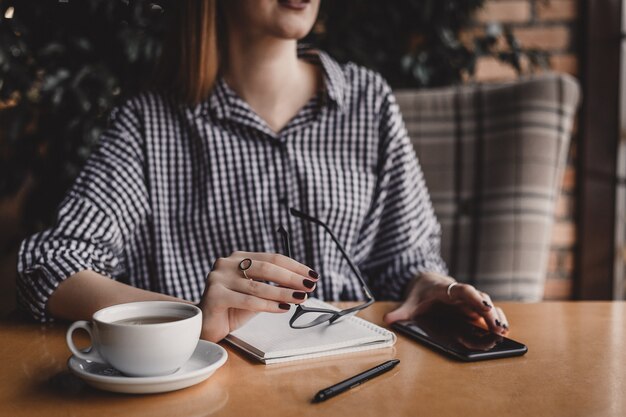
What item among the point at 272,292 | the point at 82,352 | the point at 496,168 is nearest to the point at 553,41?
the point at 496,168

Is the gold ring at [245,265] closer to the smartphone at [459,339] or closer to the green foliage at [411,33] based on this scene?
the smartphone at [459,339]

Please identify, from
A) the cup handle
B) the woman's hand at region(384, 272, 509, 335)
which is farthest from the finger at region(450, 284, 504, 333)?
the cup handle

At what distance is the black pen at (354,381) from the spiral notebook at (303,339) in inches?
2.5

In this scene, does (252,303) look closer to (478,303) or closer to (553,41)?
(478,303)

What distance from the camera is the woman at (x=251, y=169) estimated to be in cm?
111

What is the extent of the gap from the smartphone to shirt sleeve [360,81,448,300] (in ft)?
1.12

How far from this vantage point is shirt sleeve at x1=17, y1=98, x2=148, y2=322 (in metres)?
0.88

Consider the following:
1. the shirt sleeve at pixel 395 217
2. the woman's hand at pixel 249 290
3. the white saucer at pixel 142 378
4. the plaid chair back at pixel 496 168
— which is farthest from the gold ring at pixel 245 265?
the plaid chair back at pixel 496 168

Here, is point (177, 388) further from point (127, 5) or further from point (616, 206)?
point (616, 206)

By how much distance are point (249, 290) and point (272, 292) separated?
1.1 inches

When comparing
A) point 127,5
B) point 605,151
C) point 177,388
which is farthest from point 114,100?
point 605,151

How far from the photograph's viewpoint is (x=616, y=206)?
2.00m

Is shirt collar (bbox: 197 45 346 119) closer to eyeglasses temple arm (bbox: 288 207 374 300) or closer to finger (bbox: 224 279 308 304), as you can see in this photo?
eyeglasses temple arm (bbox: 288 207 374 300)

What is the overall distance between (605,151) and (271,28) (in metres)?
1.29
